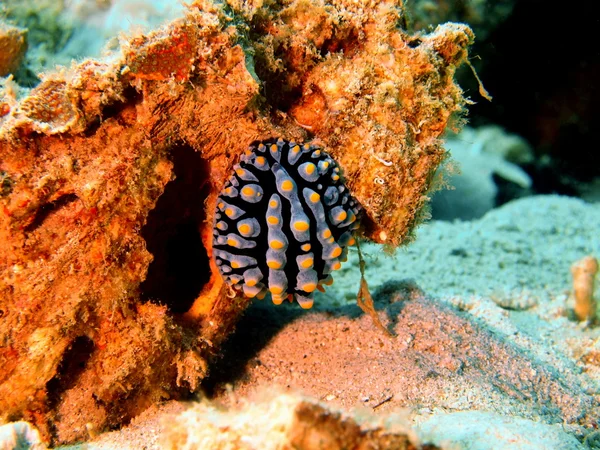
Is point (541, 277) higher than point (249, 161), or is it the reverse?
point (541, 277)

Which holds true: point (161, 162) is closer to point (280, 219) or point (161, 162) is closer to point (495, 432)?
point (280, 219)

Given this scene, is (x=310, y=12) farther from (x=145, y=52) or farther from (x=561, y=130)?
(x=561, y=130)

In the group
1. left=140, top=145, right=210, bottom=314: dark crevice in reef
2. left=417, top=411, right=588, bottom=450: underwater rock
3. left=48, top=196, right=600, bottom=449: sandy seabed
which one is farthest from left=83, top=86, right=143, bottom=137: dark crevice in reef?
left=417, top=411, right=588, bottom=450: underwater rock

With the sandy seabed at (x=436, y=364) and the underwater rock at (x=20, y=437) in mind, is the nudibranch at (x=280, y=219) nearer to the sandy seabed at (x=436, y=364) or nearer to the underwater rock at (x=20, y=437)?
the sandy seabed at (x=436, y=364)

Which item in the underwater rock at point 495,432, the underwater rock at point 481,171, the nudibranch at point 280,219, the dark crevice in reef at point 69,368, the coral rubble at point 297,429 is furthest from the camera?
the underwater rock at point 481,171

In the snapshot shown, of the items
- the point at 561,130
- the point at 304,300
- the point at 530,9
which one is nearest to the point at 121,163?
the point at 304,300

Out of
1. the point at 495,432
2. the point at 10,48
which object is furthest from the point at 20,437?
the point at 10,48

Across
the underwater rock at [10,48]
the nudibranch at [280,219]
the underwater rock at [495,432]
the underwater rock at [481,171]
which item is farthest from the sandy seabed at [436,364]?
the underwater rock at [10,48]

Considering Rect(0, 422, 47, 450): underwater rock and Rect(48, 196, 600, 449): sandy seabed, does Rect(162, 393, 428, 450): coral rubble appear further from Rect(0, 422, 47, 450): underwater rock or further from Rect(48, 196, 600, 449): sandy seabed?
Rect(0, 422, 47, 450): underwater rock
